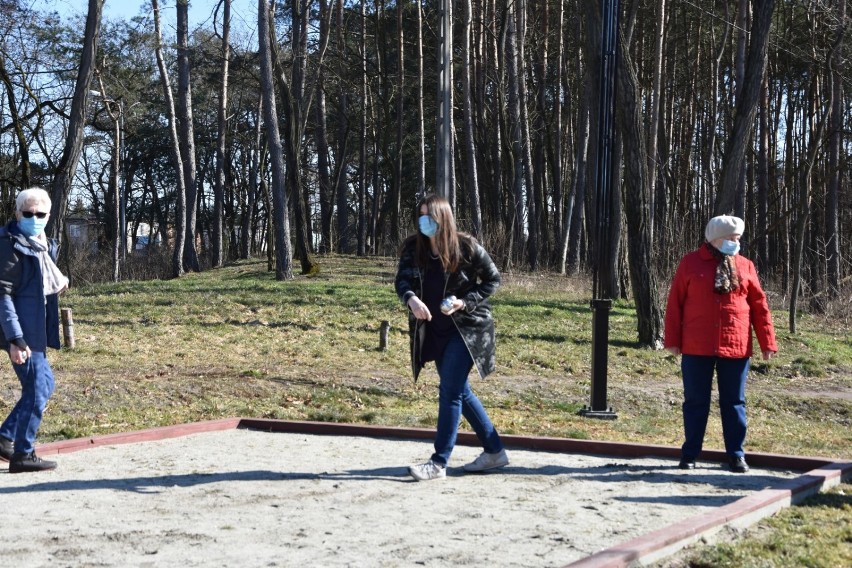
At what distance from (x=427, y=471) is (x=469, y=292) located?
127cm

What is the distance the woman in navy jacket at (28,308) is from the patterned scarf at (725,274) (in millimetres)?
4722

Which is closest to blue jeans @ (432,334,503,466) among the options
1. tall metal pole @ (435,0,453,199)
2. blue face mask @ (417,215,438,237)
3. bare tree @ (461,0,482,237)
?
blue face mask @ (417,215,438,237)

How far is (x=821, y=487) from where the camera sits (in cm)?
732

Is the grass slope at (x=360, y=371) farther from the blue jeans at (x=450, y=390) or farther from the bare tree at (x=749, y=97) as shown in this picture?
the bare tree at (x=749, y=97)

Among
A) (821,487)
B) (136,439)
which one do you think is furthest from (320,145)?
(821,487)

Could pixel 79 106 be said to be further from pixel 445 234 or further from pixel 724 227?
pixel 724 227

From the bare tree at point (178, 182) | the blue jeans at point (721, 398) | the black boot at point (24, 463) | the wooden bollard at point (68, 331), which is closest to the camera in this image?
the black boot at point (24, 463)

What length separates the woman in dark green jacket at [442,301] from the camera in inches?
295

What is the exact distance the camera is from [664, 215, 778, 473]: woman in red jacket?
26.0 feet

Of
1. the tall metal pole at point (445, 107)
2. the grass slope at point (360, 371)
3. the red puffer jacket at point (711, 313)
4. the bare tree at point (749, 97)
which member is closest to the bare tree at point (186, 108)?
the grass slope at point (360, 371)

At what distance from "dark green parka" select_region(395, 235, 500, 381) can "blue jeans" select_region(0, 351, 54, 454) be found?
257 cm

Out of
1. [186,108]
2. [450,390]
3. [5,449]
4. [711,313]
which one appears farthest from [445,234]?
[186,108]

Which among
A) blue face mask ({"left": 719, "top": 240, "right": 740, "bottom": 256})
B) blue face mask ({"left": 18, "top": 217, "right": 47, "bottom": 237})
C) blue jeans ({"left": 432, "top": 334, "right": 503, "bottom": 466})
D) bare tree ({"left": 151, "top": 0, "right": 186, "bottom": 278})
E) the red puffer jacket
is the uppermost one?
bare tree ({"left": 151, "top": 0, "right": 186, "bottom": 278})

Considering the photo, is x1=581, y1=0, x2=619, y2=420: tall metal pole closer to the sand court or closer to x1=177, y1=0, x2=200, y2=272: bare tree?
the sand court
